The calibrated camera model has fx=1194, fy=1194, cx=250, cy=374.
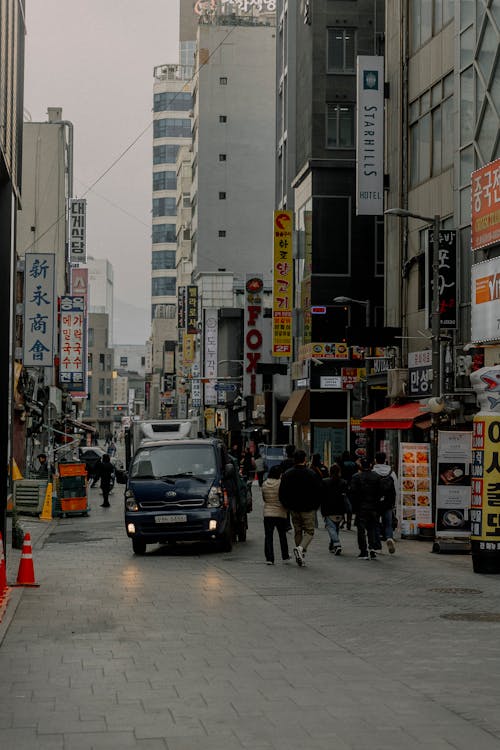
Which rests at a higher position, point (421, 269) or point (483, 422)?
point (421, 269)

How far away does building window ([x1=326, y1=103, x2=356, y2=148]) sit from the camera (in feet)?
174

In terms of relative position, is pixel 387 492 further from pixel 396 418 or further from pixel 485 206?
pixel 396 418

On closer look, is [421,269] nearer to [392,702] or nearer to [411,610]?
[411,610]

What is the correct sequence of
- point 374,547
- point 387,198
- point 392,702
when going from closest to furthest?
1. point 392,702
2. point 374,547
3. point 387,198

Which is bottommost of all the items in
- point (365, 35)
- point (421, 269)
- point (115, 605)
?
point (115, 605)

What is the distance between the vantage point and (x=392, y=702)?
8.56 m

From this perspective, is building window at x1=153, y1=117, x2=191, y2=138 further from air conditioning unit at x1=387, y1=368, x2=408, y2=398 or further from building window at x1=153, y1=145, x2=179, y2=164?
air conditioning unit at x1=387, y1=368, x2=408, y2=398

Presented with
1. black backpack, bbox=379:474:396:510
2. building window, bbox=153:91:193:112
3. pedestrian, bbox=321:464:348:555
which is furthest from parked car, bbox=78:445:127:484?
building window, bbox=153:91:193:112

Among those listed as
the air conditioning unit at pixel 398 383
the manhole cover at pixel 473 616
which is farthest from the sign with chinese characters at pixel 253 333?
the manhole cover at pixel 473 616

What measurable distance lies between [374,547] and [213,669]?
10.8 metres

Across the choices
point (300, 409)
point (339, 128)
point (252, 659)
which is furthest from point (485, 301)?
point (339, 128)

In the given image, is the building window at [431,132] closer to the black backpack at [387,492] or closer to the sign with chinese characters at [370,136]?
the sign with chinese characters at [370,136]

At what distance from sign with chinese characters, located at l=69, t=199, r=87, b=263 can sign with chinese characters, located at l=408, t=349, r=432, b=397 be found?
47518 millimetres

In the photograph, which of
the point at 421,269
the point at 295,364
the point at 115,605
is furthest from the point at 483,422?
the point at 295,364
